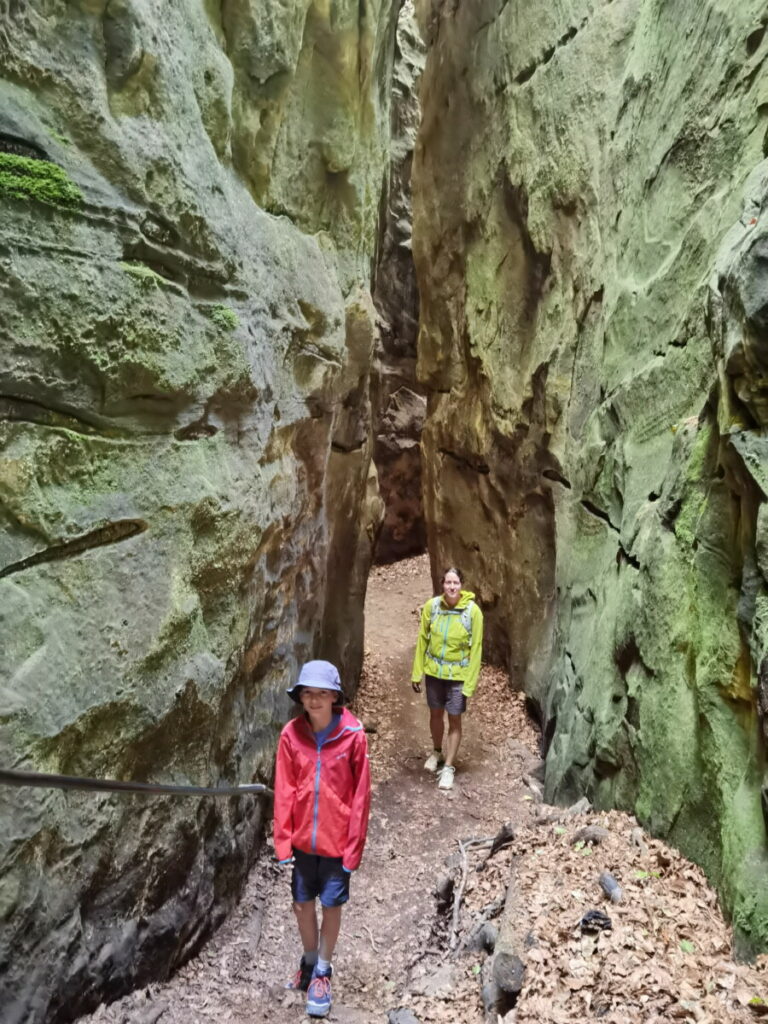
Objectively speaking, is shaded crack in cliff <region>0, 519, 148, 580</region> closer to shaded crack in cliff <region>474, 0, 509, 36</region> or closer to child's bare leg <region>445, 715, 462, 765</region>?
child's bare leg <region>445, 715, 462, 765</region>

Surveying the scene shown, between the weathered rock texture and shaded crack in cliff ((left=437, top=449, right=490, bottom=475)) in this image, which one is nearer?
shaded crack in cliff ((left=437, top=449, right=490, bottom=475))

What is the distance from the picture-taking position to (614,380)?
7.51m

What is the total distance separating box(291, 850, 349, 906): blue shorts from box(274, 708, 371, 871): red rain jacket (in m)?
0.09

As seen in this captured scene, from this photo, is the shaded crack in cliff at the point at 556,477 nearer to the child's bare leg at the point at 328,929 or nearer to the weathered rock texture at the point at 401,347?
the child's bare leg at the point at 328,929

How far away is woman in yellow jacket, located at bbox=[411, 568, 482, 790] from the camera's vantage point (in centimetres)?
755

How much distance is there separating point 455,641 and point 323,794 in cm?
377

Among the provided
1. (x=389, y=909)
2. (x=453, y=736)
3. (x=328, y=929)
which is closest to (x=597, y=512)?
(x=453, y=736)

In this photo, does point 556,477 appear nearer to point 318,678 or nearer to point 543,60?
point 543,60

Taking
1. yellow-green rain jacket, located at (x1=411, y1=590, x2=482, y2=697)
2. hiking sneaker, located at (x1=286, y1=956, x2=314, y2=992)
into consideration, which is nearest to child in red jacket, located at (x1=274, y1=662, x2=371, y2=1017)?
hiking sneaker, located at (x1=286, y1=956, x2=314, y2=992)

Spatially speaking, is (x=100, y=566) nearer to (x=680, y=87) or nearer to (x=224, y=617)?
(x=224, y=617)

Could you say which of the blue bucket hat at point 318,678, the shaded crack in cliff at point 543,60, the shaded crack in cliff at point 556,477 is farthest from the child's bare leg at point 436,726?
the shaded crack in cliff at point 543,60

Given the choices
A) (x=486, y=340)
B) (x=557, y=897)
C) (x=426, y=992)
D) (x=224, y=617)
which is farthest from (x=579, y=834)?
(x=486, y=340)

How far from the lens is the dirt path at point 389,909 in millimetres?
4117

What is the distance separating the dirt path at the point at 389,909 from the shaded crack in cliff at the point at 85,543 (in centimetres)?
230
